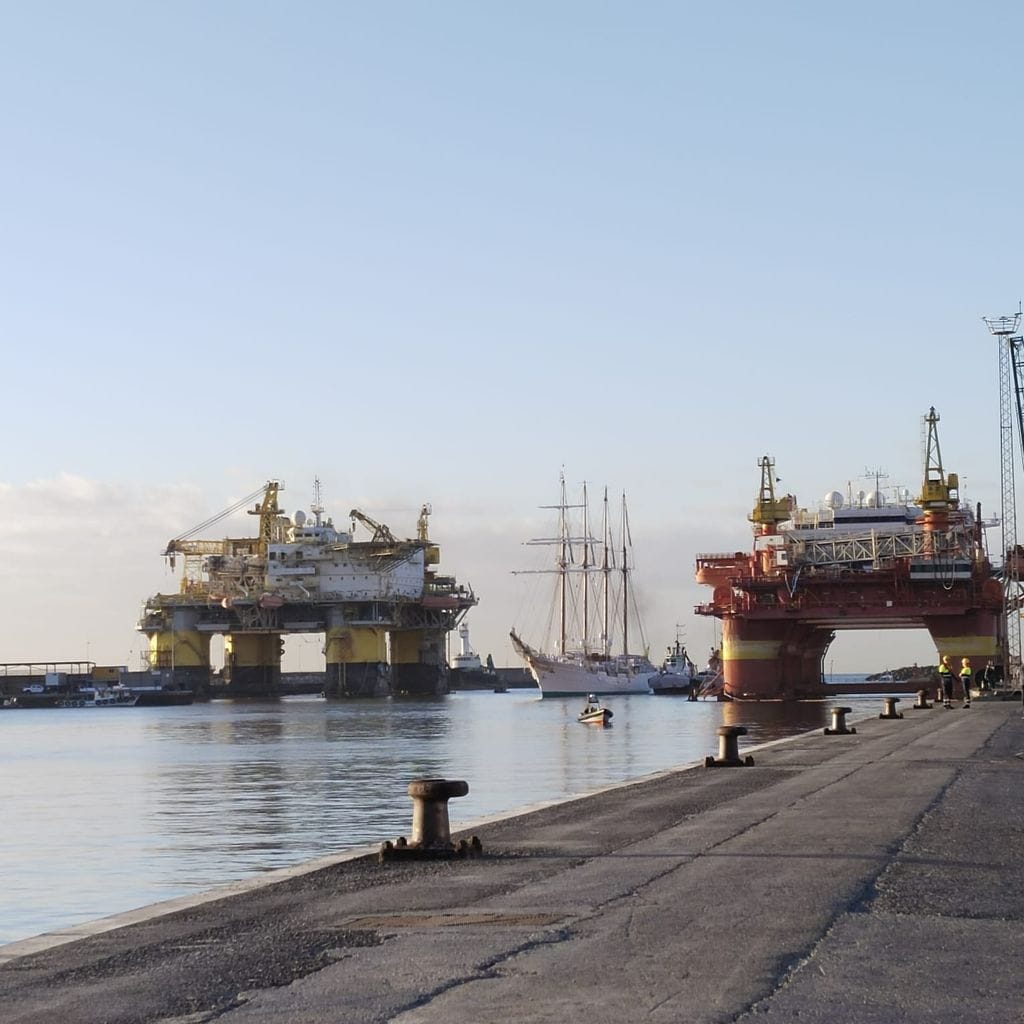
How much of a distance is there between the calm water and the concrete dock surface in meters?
6.34

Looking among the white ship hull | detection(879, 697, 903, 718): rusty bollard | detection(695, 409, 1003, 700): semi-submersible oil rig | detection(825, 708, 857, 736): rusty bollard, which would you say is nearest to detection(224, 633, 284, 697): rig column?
the white ship hull

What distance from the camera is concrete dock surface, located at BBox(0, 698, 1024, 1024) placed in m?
8.80

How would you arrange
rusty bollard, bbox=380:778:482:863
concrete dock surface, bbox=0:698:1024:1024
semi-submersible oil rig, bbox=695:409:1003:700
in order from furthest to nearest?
1. semi-submersible oil rig, bbox=695:409:1003:700
2. rusty bollard, bbox=380:778:482:863
3. concrete dock surface, bbox=0:698:1024:1024

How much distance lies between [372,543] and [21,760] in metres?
103

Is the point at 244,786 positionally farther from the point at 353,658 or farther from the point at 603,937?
the point at 353,658

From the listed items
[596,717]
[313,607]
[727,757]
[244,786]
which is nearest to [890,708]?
[244,786]

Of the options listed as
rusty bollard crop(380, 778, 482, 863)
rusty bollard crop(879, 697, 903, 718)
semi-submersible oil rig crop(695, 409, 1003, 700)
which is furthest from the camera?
semi-submersible oil rig crop(695, 409, 1003, 700)

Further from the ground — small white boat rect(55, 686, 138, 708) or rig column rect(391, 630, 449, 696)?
rig column rect(391, 630, 449, 696)

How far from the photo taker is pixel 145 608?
176375 mm

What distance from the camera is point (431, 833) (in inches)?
643

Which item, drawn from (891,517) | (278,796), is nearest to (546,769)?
(278,796)

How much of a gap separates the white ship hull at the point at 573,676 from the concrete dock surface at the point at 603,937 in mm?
154357

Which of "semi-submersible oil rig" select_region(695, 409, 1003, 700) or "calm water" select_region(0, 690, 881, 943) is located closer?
"calm water" select_region(0, 690, 881, 943)

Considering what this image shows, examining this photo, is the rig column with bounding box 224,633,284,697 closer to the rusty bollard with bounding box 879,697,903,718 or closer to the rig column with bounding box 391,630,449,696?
the rig column with bounding box 391,630,449,696
